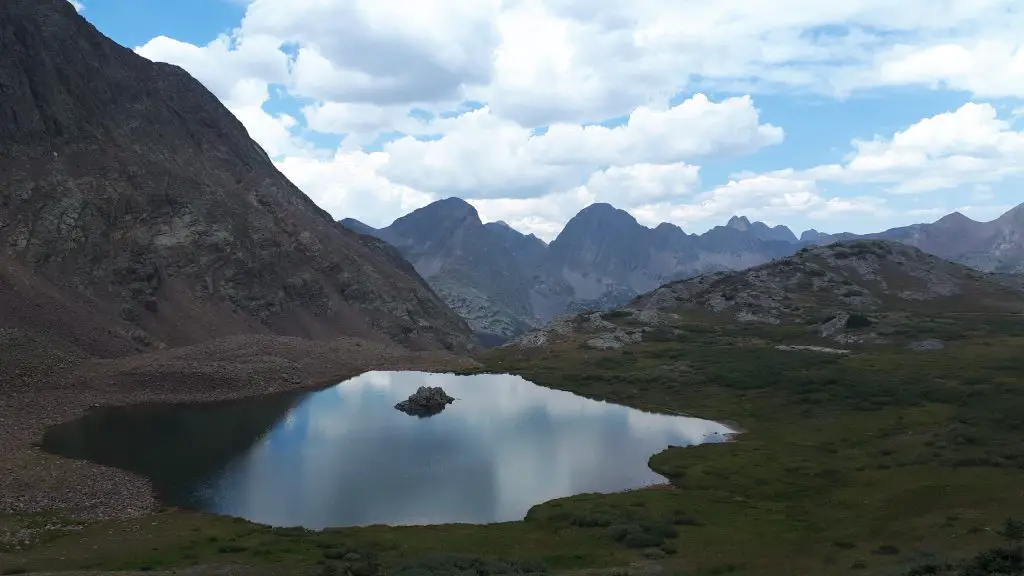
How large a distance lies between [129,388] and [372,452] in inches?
2096

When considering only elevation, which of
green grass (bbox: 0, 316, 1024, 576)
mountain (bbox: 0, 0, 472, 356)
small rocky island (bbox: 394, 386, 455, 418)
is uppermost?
mountain (bbox: 0, 0, 472, 356)

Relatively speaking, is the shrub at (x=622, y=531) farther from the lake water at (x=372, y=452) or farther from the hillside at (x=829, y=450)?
the lake water at (x=372, y=452)

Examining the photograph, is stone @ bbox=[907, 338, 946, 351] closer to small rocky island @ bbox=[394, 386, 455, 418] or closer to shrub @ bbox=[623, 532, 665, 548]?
small rocky island @ bbox=[394, 386, 455, 418]

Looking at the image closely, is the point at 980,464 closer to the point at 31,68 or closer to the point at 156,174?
the point at 156,174

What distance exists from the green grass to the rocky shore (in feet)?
29.7

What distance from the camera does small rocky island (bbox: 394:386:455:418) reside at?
113 meters

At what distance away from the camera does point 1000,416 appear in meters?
80.8

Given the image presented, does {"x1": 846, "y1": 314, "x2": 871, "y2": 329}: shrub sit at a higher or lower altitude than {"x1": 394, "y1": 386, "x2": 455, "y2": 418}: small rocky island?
higher

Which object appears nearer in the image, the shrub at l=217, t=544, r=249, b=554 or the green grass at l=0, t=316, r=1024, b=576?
the green grass at l=0, t=316, r=1024, b=576

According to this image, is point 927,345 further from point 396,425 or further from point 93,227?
point 93,227

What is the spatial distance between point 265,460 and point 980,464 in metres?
76.4

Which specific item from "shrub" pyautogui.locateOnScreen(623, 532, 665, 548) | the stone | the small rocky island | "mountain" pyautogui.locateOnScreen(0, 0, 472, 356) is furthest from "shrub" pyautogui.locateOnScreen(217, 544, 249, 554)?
the stone

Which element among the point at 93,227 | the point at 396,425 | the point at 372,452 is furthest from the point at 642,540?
the point at 93,227

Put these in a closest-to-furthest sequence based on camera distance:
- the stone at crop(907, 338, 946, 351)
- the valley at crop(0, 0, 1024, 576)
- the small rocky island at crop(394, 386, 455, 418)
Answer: the valley at crop(0, 0, 1024, 576) → the small rocky island at crop(394, 386, 455, 418) → the stone at crop(907, 338, 946, 351)
